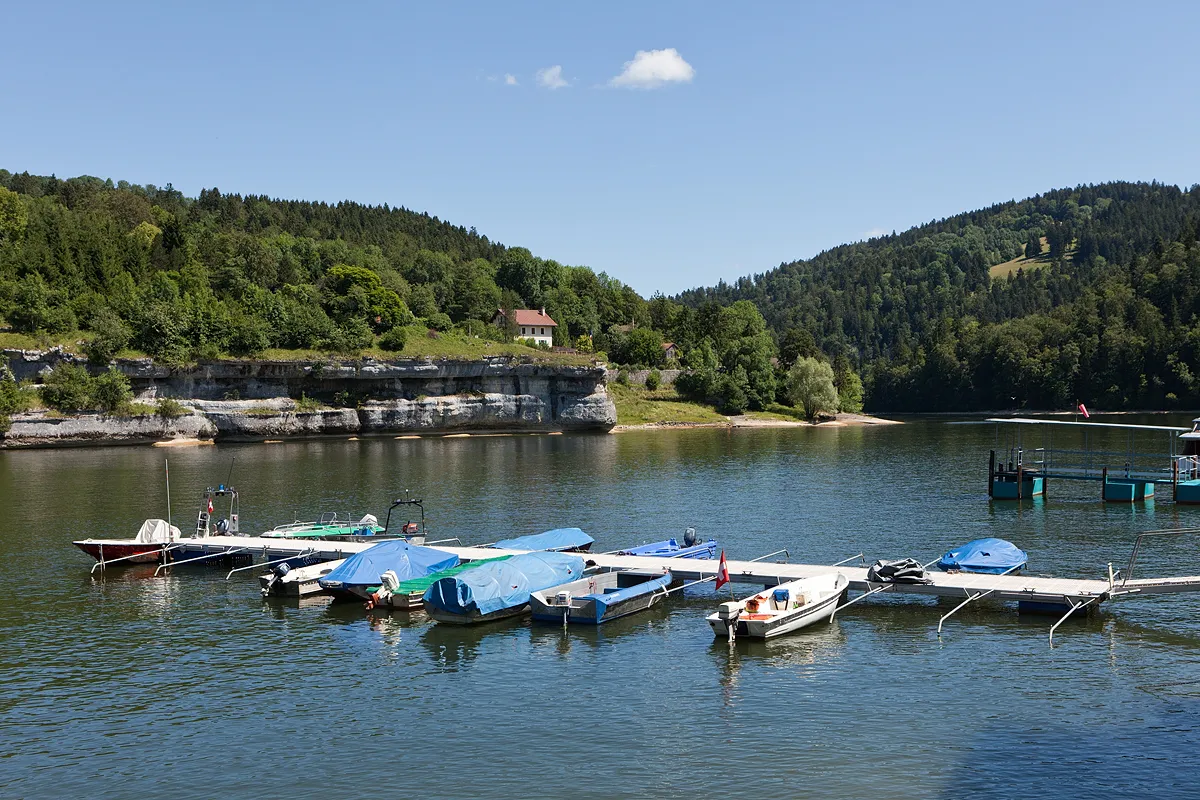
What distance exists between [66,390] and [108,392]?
14.5 ft

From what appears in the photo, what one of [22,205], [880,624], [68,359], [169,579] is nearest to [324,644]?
[169,579]

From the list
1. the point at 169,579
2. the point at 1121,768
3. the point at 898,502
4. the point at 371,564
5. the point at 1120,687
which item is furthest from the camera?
the point at 898,502

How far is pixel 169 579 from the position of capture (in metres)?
46.7

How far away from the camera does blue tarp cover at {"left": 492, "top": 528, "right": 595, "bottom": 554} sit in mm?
47625

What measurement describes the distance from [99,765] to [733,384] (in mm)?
148461

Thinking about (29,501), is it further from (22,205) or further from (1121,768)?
(22,205)

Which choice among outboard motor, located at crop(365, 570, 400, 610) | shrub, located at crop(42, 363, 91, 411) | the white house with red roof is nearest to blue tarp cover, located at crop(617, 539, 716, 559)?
outboard motor, located at crop(365, 570, 400, 610)

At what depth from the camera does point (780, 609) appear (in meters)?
34.6

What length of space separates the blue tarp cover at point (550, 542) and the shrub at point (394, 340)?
9586 cm

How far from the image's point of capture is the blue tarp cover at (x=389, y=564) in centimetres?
4038

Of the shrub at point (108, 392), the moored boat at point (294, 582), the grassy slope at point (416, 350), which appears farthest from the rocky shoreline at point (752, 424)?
the moored boat at point (294, 582)

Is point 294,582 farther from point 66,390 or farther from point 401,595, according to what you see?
point 66,390

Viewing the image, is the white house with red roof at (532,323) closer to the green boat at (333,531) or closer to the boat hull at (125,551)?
the green boat at (333,531)

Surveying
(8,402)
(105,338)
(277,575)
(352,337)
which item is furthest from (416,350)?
(277,575)
